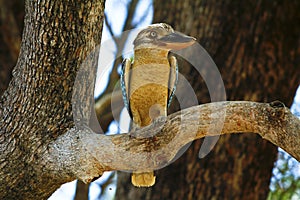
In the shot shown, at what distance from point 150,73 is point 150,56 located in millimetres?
89

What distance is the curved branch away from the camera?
2.56 meters

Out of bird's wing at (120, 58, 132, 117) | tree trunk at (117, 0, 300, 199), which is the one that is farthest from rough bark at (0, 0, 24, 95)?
bird's wing at (120, 58, 132, 117)

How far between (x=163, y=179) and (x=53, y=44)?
2.06 metres

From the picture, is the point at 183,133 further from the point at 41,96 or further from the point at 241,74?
the point at 241,74

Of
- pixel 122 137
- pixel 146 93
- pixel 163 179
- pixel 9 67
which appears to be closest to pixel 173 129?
pixel 122 137

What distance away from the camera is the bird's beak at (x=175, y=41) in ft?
10.4

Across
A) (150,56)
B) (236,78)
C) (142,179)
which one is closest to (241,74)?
(236,78)

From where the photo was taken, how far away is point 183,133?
2676 mm

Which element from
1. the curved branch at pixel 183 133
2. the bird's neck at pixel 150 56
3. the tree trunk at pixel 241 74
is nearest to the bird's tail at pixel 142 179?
the curved branch at pixel 183 133

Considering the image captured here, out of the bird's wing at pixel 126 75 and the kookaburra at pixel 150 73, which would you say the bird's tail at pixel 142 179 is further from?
the bird's wing at pixel 126 75

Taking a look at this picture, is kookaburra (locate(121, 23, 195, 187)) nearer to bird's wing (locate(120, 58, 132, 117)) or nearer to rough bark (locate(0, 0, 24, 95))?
bird's wing (locate(120, 58, 132, 117))

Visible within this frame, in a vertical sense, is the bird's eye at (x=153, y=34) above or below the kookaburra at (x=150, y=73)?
above

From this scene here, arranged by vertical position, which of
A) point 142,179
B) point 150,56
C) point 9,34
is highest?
point 150,56

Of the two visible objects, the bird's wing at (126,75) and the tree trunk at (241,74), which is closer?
the bird's wing at (126,75)
